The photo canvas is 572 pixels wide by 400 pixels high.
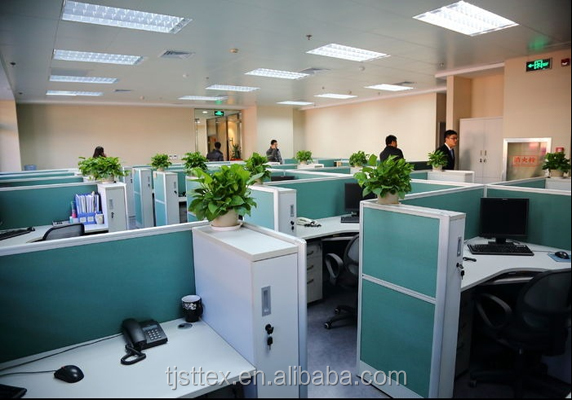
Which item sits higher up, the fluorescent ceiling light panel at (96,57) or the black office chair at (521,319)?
the fluorescent ceiling light panel at (96,57)

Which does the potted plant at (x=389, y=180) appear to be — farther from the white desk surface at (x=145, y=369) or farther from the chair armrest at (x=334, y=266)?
the white desk surface at (x=145, y=369)

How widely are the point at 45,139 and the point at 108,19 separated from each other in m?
7.16

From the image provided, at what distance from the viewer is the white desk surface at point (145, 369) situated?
1.24 meters

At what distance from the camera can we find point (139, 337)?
4.96 feet

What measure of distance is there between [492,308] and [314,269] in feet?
4.98

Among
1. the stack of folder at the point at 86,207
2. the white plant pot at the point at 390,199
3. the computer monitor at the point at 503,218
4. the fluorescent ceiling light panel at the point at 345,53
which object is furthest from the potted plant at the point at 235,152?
the white plant pot at the point at 390,199

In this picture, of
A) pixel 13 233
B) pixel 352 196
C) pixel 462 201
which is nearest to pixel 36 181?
pixel 13 233

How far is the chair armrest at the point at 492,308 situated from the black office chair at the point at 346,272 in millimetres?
832

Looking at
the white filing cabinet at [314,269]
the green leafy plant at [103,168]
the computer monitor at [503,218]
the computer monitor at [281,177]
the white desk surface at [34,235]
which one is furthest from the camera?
the computer monitor at [281,177]

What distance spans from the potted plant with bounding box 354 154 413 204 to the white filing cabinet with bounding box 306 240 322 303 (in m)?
1.13

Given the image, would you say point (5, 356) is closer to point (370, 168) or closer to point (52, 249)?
point (52, 249)

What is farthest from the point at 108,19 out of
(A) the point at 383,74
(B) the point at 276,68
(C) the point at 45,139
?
(C) the point at 45,139

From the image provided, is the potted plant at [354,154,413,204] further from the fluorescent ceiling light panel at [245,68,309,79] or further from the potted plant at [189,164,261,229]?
the fluorescent ceiling light panel at [245,68,309,79]

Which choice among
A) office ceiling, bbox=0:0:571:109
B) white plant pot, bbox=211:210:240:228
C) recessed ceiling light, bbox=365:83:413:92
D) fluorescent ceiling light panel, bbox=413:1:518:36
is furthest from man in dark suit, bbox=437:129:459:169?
white plant pot, bbox=211:210:240:228
